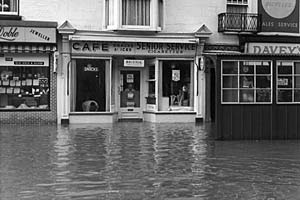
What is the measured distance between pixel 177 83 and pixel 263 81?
782 cm

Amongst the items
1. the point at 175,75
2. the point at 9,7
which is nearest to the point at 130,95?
the point at 175,75

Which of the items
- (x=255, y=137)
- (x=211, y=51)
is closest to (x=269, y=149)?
(x=255, y=137)

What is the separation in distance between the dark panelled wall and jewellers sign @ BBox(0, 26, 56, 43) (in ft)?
26.4

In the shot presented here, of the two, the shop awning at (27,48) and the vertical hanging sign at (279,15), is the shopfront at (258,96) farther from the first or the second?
the shop awning at (27,48)

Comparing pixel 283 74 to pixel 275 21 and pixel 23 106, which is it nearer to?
pixel 275 21

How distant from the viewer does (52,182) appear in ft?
30.4

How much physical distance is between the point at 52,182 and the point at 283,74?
8.60m

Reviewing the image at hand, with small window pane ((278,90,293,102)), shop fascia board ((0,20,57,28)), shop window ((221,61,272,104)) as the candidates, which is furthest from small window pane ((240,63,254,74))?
shop fascia board ((0,20,57,28))

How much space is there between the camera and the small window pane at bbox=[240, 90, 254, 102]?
15.6 metres

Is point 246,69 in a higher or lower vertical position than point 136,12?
lower

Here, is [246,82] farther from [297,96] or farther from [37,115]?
[37,115]

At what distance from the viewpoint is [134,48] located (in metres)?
22.4

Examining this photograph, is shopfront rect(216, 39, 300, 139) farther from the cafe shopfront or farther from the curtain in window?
the curtain in window

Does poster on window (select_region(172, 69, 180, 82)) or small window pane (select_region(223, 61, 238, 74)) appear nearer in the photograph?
small window pane (select_region(223, 61, 238, 74))
